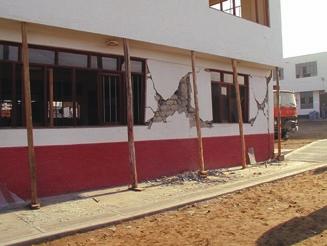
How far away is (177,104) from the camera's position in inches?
541

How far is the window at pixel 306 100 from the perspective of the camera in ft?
184

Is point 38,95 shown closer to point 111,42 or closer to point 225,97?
point 111,42

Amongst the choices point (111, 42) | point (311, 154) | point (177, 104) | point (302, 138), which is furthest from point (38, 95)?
point (302, 138)

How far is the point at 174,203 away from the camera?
977cm

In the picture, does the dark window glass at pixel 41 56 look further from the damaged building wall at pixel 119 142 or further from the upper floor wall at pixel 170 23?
the upper floor wall at pixel 170 23

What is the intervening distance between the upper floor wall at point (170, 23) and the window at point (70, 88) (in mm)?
835

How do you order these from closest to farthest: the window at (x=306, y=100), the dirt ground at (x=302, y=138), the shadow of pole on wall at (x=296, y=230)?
the shadow of pole on wall at (x=296, y=230) → the dirt ground at (x=302, y=138) → the window at (x=306, y=100)

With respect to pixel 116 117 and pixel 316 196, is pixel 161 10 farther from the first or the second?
pixel 316 196

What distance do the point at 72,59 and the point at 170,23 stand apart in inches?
116

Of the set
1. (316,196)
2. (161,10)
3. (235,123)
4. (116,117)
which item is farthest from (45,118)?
(235,123)

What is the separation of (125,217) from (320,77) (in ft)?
162

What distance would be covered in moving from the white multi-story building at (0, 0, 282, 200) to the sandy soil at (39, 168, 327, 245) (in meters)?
2.67

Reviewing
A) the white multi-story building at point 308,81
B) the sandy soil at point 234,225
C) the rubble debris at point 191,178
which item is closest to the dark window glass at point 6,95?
the sandy soil at point 234,225

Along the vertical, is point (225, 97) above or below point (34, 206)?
above
